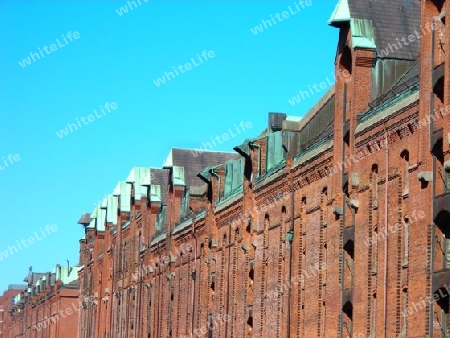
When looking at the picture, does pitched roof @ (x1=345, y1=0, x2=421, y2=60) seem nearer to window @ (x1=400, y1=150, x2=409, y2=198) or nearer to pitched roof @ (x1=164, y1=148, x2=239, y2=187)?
window @ (x1=400, y1=150, x2=409, y2=198)

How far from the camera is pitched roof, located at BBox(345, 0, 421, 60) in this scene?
41844 millimetres

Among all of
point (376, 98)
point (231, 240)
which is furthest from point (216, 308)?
point (376, 98)

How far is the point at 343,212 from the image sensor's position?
135 ft

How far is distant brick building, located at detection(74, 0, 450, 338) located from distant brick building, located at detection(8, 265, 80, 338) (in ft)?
133

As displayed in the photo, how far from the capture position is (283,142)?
5178cm

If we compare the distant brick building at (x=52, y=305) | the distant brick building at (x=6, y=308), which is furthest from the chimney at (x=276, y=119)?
the distant brick building at (x=6, y=308)

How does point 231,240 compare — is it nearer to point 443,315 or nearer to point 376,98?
point 376,98

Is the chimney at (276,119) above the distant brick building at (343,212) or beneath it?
above

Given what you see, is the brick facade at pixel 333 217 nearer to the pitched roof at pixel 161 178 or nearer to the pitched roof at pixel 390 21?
the pitched roof at pixel 390 21

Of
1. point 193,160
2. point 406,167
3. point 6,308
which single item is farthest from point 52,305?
point 406,167

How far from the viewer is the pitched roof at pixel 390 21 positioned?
41844 millimetres

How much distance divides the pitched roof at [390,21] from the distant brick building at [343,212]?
51mm

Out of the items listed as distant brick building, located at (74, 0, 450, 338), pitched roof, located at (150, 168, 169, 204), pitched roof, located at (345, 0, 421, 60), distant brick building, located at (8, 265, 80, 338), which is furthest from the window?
distant brick building, located at (8, 265, 80, 338)

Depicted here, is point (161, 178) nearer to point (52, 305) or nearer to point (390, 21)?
point (390, 21)
